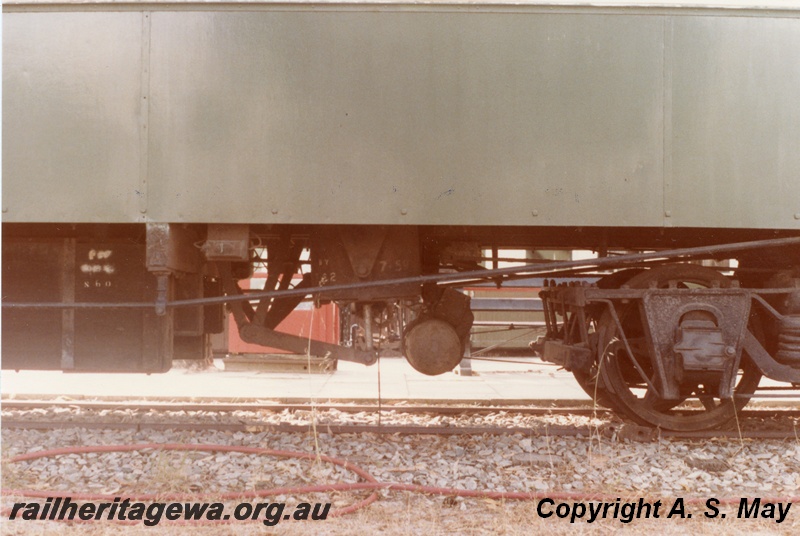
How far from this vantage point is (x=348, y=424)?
4.40 m

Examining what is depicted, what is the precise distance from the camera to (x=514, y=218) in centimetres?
347

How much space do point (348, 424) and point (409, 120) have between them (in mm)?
2217

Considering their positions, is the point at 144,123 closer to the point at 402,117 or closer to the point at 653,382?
the point at 402,117

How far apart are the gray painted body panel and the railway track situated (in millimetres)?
1537

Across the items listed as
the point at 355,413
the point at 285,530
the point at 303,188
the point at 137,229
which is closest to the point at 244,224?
the point at 303,188

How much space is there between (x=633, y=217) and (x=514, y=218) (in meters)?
0.68

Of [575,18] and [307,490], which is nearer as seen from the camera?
[307,490]

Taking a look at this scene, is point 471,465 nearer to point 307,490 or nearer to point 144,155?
point 307,490

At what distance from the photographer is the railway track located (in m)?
4.18

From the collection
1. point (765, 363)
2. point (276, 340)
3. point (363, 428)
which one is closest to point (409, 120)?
point (276, 340)

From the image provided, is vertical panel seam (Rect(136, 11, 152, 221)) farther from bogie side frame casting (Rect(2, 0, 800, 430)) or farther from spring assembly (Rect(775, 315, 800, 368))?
spring assembly (Rect(775, 315, 800, 368))

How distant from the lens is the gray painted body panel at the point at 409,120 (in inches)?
137

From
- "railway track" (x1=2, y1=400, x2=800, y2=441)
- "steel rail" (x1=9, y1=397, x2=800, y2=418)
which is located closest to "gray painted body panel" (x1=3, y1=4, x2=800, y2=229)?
"railway track" (x1=2, y1=400, x2=800, y2=441)

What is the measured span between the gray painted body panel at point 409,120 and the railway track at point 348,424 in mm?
1537
